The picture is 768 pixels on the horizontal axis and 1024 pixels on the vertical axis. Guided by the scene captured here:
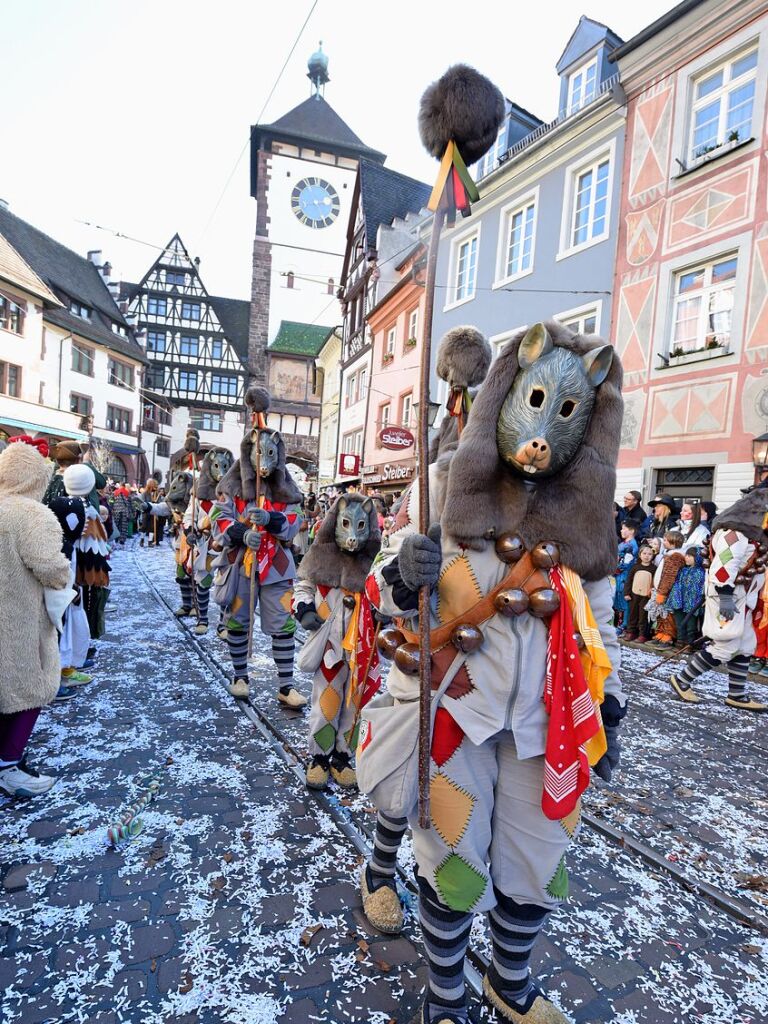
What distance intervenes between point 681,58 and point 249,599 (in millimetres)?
12481

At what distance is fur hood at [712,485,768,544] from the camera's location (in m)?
5.18

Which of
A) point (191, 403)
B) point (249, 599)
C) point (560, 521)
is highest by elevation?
point (191, 403)

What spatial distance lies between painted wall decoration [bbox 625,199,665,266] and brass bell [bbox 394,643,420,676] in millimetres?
11641

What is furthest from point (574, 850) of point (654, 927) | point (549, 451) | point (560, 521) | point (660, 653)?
point (660, 653)

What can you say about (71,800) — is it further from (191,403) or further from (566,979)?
(191,403)

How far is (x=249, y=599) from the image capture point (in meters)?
4.85

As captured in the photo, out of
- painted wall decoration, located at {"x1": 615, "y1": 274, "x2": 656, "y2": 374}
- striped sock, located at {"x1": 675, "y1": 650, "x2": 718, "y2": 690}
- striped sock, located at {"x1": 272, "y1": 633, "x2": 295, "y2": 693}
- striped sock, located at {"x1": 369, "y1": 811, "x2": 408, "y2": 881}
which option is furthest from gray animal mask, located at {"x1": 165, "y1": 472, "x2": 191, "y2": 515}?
painted wall decoration, located at {"x1": 615, "y1": 274, "x2": 656, "y2": 374}

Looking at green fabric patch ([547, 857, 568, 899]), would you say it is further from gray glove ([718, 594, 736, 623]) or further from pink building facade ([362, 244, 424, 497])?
pink building facade ([362, 244, 424, 497])

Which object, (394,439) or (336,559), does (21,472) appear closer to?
(336,559)

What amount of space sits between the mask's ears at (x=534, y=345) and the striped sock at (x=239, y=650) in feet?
12.5

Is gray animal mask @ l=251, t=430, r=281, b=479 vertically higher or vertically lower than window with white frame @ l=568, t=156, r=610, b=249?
lower

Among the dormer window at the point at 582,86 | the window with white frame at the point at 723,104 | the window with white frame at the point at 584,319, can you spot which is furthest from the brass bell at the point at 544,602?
the dormer window at the point at 582,86

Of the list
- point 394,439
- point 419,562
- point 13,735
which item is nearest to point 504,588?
point 419,562

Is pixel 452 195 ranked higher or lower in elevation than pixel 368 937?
higher
